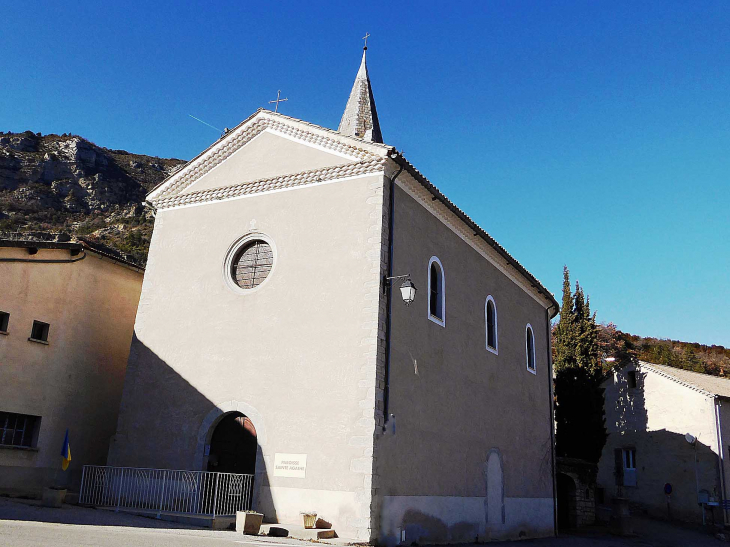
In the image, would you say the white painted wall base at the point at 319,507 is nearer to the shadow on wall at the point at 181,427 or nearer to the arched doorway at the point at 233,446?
the shadow on wall at the point at 181,427

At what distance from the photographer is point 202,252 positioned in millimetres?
15305

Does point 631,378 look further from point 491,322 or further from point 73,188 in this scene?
point 73,188

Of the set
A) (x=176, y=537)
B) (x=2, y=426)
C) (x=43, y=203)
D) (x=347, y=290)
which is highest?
(x=43, y=203)

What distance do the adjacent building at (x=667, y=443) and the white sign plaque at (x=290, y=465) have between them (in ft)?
70.1

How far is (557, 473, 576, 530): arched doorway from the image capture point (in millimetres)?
24391

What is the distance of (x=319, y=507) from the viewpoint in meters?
11.6

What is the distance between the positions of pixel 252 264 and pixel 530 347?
11.4m

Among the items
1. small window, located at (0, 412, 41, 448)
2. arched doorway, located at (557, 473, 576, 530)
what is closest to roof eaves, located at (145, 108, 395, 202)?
small window, located at (0, 412, 41, 448)

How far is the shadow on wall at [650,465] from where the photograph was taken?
26.7 meters

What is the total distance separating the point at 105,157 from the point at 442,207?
158ft

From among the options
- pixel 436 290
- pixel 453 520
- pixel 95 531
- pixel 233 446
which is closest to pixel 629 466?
pixel 453 520

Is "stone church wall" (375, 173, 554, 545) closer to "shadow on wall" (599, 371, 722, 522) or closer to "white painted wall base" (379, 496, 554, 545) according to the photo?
"white painted wall base" (379, 496, 554, 545)

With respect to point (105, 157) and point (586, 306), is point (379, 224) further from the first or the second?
point (105, 157)

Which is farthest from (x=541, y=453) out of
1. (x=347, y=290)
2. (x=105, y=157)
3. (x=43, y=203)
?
(x=105, y=157)
